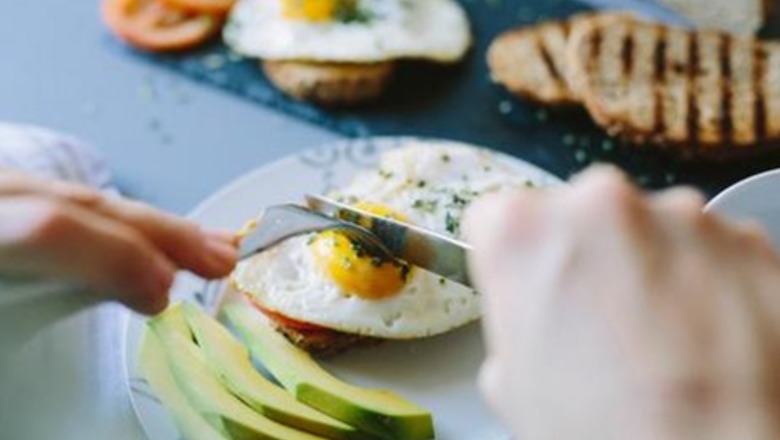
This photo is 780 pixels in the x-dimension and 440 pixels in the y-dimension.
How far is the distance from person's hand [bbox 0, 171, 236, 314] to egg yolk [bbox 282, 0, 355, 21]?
73 cm

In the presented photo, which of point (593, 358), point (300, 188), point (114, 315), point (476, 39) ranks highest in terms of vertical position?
point (593, 358)

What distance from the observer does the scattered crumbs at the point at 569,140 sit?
1643 mm

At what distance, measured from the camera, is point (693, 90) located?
1613 millimetres

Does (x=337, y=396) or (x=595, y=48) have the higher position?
(x=595, y=48)

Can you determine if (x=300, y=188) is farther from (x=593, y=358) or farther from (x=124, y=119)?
(x=593, y=358)

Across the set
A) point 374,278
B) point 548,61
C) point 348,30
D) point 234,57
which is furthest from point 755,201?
point 234,57

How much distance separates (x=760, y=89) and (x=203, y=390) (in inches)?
30.2

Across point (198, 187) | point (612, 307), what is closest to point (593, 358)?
point (612, 307)

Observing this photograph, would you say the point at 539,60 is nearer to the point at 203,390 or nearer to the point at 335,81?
the point at 335,81

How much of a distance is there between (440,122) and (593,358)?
1071 mm

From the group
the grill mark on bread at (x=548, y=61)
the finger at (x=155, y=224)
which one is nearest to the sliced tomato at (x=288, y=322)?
the finger at (x=155, y=224)

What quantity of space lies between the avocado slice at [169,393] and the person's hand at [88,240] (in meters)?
0.30

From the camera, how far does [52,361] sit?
113 centimetres

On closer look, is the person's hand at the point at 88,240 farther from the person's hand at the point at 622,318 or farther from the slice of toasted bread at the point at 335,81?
the slice of toasted bread at the point at 335,81
